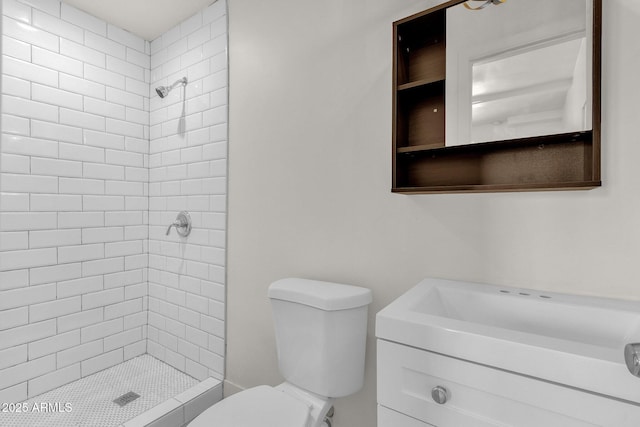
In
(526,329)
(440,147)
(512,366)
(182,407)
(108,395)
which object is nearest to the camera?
(512,366)

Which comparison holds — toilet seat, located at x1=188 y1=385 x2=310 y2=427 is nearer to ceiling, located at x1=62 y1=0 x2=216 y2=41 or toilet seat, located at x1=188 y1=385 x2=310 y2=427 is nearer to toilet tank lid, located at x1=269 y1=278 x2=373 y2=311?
toilet tank lid, located at x1=269 y1=278 x2=373 y2=311

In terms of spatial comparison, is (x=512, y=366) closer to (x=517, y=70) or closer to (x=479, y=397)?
(x=479, y=397)

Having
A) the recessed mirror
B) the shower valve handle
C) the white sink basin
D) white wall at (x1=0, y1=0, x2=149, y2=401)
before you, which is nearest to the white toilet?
the white sink basin

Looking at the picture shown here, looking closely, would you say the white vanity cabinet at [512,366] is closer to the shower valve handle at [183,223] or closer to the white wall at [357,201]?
the white wall at [357,201]

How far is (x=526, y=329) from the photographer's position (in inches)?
35.9

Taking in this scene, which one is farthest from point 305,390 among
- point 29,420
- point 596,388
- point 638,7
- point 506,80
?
point 638,7

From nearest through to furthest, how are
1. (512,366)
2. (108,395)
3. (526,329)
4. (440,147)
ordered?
(512,366) → (526,329) → (440,147) → (108,395)

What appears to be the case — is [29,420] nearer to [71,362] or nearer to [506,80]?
[71,362]

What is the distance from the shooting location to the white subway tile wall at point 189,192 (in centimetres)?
189

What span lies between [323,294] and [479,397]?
2.04ft

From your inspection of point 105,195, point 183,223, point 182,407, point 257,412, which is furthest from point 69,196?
point 257,412

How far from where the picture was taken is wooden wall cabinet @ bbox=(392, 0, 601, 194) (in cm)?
96

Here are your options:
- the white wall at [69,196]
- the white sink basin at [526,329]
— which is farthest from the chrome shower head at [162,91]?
the white sink basin at [526,329]

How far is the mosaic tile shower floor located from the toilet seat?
807 mm
